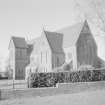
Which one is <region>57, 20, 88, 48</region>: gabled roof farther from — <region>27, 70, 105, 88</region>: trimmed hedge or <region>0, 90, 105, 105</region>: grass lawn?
<region>0, 90, 105, 105</region>: grass lawn

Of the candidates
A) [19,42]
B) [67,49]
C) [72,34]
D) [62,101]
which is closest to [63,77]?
[62,101]

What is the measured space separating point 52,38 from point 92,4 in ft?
88.1

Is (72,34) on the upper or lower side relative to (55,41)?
upper

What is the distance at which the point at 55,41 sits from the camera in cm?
5234

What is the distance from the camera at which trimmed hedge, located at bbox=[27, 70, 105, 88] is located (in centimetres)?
2242

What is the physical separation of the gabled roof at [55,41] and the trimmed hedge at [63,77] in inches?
1054

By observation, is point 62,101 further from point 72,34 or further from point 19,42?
point 19,42

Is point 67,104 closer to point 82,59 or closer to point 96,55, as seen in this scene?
point 82,59

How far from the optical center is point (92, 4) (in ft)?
87.1

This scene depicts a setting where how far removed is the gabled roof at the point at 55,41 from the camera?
50594mm

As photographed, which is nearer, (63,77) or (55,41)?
(63,77)

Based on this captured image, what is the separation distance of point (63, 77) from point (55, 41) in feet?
98.6

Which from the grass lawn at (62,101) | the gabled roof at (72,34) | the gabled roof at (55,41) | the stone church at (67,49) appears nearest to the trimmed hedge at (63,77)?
the grass lawn at (62,101)

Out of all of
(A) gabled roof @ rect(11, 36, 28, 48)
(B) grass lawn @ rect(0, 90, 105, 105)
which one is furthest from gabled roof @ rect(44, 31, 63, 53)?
(B) grass lawn @ rect(0, 90, 105, 105)
